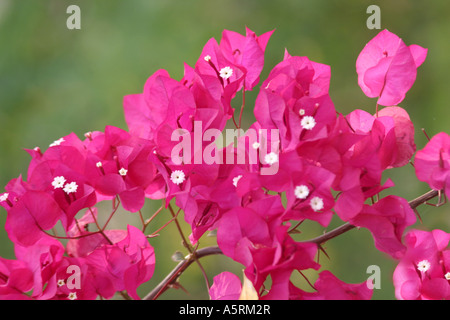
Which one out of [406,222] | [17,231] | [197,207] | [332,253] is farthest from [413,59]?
[332,253]

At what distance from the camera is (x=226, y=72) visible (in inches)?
23.5

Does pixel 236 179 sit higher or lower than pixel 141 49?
lower

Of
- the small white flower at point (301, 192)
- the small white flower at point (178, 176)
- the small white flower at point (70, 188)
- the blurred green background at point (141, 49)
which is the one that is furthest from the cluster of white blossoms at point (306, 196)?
the blurred green background at point (141, 49)

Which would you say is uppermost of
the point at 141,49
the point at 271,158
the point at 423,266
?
the point at 141,49

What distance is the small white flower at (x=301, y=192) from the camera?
50 centimetres

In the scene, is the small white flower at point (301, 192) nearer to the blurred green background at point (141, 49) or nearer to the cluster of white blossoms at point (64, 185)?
the cluster of white blossoms at point (64, 185)

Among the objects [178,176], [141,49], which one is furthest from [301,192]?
[141,49]

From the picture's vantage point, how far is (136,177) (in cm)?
59

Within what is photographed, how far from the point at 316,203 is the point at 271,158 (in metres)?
0.06

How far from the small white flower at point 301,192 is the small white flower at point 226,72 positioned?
16 cm

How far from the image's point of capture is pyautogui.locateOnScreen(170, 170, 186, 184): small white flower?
539mm

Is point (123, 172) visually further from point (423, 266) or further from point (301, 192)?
point (423, 266)
